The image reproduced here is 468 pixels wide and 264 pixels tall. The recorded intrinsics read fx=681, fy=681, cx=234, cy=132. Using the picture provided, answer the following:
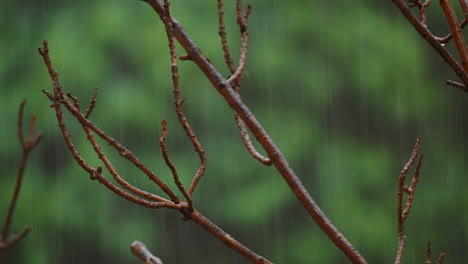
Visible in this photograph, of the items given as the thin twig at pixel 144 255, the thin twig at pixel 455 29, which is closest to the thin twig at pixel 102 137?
the thin twig at pixel 144 255

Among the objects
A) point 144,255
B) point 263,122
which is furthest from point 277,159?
point 263,122

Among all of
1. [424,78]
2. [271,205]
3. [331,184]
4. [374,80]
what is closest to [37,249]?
[271,205]

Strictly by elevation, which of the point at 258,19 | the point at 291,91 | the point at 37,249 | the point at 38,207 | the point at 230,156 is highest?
the point at 258,19

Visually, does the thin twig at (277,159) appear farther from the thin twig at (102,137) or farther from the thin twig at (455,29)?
the thin twig at (455,29)

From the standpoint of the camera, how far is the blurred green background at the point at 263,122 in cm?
552

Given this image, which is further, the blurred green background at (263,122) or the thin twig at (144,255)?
the blurred green background at (263,122)

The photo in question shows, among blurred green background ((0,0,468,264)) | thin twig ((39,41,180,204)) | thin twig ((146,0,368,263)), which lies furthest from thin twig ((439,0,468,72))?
blurred green background ((0,0,468,264))

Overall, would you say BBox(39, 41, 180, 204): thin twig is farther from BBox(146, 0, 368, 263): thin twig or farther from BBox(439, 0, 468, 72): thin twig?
BBox(439, 0, 468, 72): thin twig

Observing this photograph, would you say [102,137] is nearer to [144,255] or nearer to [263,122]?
[144,255]

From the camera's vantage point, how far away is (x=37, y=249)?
19.2 feet

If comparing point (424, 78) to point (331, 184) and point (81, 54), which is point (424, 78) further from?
point (81, 54)

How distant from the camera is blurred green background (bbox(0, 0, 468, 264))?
18.1 feet

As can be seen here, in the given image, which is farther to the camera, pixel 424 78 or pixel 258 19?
pixel 258 19

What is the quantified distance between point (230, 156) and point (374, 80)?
4.38 ft
